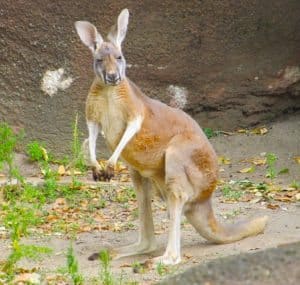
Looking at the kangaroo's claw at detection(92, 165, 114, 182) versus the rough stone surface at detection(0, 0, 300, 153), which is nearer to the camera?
the kangaroo's claw at detection(92, 165, 114, 182)

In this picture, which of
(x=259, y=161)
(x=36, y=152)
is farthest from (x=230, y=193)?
(x=36, y=152)

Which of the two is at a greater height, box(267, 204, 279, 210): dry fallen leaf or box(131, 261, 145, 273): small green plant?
box(267, 204, 279, 210): dry fallen leaf

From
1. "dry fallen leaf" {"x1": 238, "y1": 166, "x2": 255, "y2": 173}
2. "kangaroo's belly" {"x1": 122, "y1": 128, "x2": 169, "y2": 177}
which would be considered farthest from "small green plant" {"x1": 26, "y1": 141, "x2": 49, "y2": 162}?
"kangaroo's belly" {"x1": 122, "y1": 128, "x2": 169, "y2": 177}

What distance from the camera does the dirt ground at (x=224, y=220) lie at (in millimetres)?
6000

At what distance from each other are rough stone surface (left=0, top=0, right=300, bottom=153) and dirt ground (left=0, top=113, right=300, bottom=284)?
17.9 inches

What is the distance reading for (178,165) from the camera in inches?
237

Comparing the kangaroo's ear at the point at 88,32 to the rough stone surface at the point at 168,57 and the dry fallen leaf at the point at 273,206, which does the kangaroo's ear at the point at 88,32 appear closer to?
the dry fallen leaf at the point at 273,206

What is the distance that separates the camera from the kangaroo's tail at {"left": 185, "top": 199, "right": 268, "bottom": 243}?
6188 mm

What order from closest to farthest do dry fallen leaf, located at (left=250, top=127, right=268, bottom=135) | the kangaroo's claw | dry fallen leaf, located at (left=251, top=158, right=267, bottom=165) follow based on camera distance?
1. the kangaroo's claw
2. dry fallen leaf, located at (left=251, top=158, right=267, bottom=165)
3. dry fallen leaf, located at (left=250, top=127, right=268, bottom=135)

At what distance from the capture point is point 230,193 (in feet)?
26.2

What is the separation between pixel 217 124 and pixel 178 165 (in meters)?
3.88

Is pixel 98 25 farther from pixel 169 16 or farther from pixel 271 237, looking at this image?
pixel 271 237

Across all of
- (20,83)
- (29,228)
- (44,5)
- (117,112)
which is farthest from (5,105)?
(117,112)

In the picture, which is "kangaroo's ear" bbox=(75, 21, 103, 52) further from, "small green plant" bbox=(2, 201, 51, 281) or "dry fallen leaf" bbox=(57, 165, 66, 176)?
"dry fallen leaf" bbox=(57, 165, 66, 176)
